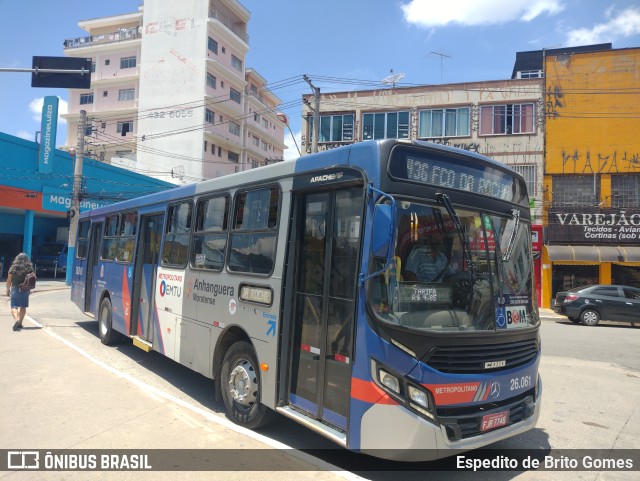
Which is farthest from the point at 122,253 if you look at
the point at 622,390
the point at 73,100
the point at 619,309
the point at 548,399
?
the point at 73,100

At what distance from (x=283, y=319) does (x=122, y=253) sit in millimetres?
5753

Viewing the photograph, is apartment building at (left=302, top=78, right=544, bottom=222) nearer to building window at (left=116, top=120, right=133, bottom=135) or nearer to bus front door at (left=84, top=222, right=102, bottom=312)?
bus front door at (left=84, top=222, right=102, bottom=312)

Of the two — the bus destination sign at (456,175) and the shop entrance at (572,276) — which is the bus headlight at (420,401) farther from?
the shop entrance at (572,276)

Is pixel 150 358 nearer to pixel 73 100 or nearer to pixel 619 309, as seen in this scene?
pixel 619 309

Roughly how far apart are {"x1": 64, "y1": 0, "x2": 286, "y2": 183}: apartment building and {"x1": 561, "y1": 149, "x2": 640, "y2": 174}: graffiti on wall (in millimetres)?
28771

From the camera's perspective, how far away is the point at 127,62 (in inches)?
1957

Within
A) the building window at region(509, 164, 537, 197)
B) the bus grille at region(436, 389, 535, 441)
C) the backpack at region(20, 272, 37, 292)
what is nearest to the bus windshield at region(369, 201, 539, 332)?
the bus grille at region(436, 389, 535, 441)

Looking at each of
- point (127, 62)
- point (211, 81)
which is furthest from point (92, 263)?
point (127, 62)

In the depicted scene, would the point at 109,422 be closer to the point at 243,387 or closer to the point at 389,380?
the point at 243,387

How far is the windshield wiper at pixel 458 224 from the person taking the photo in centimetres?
412

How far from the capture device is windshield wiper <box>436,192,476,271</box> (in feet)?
13.5

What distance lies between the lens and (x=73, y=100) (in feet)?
169

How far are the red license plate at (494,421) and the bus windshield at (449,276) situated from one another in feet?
2.47

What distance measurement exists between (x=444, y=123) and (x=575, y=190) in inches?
312
